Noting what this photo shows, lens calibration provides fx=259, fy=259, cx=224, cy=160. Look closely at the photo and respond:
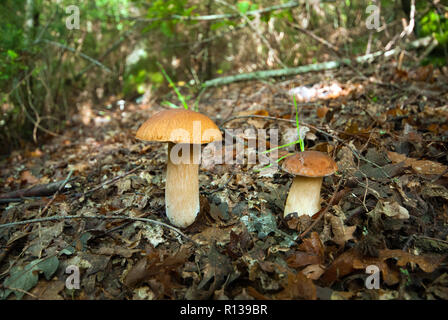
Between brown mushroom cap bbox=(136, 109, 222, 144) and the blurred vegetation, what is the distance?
4.22 m

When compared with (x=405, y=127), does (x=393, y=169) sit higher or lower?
lower

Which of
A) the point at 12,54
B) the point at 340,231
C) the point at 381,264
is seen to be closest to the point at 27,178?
the point at 12,54

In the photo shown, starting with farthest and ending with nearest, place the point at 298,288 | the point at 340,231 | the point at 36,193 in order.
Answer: the point at 36,193, the point at 340,231, the point at 298,288

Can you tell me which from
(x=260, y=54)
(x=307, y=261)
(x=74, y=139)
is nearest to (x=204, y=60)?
(x=260, y=54)

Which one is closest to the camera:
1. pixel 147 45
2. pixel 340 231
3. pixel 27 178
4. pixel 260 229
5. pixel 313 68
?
pixel 340 231

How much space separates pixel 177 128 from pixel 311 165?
115 cm

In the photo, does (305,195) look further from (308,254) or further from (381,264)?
(381,264)

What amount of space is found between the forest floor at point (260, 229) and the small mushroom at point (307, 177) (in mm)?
116

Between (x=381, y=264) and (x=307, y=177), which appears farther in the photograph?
(x=307, y=177)

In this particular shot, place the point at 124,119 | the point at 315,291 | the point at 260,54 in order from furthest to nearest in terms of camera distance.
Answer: the point at 260,54 < the point at 124,119 < the point at 315,291

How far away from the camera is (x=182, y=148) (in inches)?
96.3

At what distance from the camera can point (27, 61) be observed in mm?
5445
